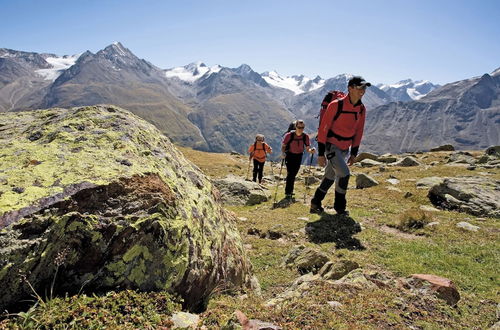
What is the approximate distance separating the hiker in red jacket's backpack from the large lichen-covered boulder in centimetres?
757

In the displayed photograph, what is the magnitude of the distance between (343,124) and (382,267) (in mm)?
6055

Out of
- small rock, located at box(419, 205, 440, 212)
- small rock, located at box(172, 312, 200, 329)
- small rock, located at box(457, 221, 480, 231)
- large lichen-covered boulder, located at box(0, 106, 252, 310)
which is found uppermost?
large lichen-covered boulder, located at box(0, 106, 252, 310)

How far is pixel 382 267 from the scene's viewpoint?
9320 mm

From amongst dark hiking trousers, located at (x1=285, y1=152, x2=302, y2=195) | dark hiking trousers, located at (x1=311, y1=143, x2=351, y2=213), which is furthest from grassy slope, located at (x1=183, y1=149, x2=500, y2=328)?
dark hiking trousers, located at (x1=285, y1=152, x2=302, y2=195)

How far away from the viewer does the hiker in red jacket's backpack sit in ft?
41.9

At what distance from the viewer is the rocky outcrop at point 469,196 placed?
15211mm

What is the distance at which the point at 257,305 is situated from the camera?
579cm

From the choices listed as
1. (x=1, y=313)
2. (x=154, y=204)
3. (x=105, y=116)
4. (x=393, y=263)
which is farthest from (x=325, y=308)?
(x=105, y=116)

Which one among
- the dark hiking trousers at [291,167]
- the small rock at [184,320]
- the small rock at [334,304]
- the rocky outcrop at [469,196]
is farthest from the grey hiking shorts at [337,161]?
the small rock at [184,320]

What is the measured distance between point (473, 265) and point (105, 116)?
1094 centimetres

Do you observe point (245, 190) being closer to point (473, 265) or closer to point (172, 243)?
point (473, 265)

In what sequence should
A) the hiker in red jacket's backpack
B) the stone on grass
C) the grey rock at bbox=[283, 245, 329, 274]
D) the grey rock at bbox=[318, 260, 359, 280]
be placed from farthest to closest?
the hiker in red jacket's backpack < the grey rock at bbox=[283, 245, 329, 274] < the grey rock at bbox=[318, 260, 359, 280] < the stone on grass

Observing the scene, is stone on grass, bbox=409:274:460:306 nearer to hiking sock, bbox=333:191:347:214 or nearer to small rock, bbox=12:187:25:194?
hiking sock, bbox=333:191:347:214

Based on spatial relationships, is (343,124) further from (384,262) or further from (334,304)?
(334,304)
